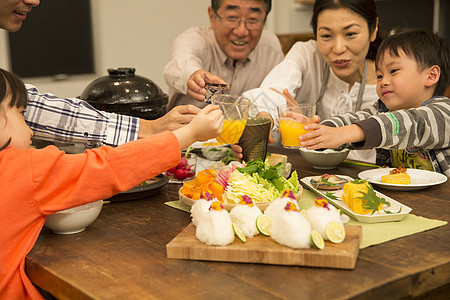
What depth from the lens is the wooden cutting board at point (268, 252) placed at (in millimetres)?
1028

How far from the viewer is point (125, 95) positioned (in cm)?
228

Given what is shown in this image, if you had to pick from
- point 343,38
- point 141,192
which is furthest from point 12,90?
point 343,38

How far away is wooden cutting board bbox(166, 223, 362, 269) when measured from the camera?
3.37ft

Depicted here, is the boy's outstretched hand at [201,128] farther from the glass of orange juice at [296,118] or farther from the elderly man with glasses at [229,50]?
the elderly man with glasses at [229,50]

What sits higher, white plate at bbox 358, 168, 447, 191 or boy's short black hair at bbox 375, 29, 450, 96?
boy's short black hair at bbox 375, 29, 450, 96

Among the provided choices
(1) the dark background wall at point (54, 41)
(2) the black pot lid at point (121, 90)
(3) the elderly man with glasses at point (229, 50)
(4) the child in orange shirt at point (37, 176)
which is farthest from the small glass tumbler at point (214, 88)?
(1) the dark background wall at point (54, 41)

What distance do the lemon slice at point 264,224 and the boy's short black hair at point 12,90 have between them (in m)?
0.63

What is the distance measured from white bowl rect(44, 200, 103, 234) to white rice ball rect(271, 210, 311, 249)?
470 mm

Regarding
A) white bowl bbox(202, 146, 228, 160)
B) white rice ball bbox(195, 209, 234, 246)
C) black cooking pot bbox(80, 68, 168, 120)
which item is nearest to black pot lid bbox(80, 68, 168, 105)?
black cooking pot bbox(80, 68, 168, 120)

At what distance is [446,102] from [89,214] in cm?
130

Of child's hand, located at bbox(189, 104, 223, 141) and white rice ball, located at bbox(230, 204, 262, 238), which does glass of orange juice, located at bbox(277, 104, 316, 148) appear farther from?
white rice ball, located at bbox(230, 204, 262, 238)

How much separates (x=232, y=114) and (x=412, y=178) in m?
0.62

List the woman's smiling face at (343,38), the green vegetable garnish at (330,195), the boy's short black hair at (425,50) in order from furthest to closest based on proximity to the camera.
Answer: the woman's smiling face at (343,38)
the boy's short black hair at (425,50)
the green vegetable garnish at (330,195)

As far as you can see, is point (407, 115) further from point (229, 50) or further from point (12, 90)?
point (229, 50)
